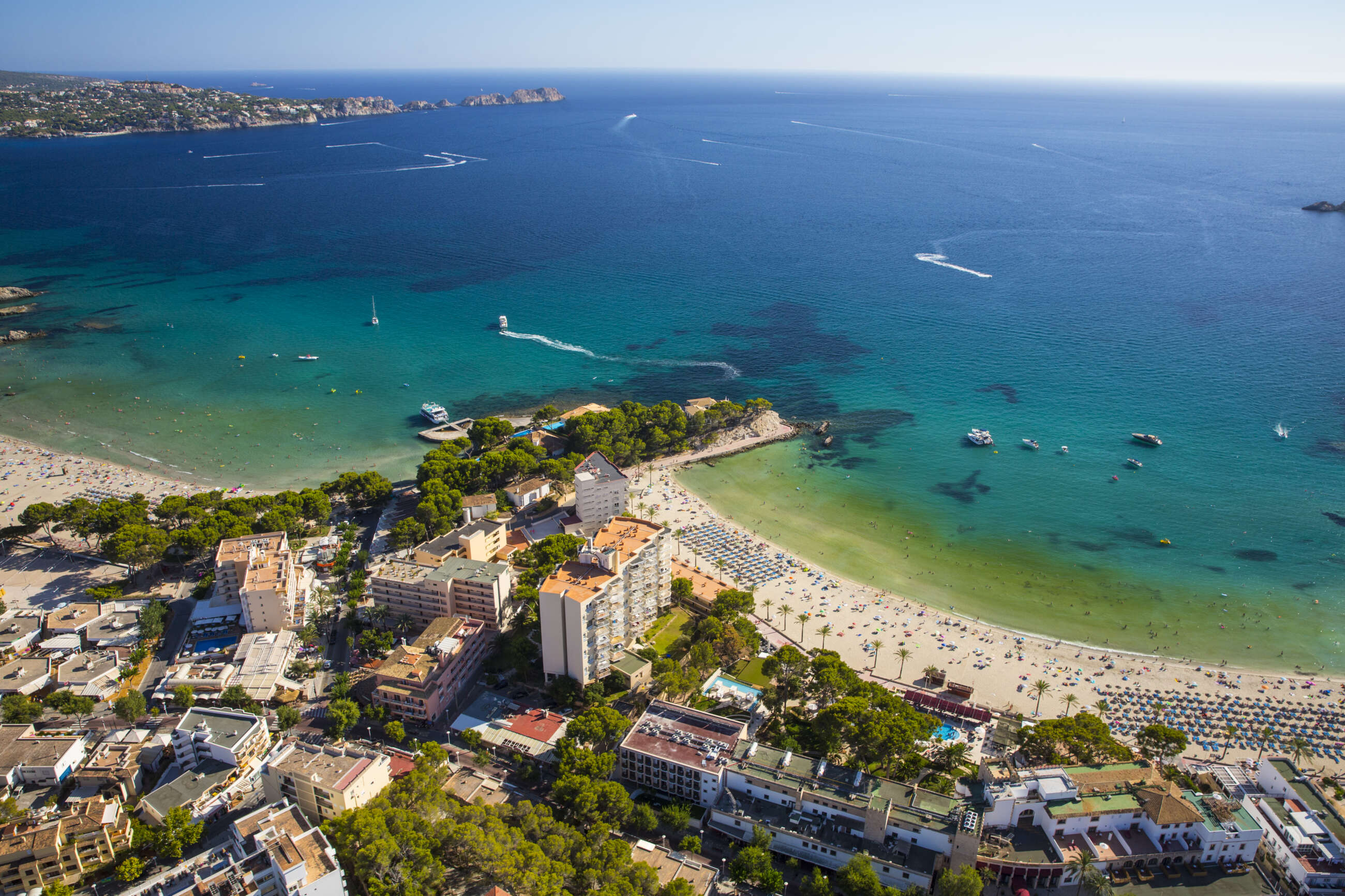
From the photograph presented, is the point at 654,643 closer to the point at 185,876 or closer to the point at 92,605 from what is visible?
the point at 185,876

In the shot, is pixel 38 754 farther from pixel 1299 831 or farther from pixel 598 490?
pixel 1299 831

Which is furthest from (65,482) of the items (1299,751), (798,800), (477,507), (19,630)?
(1299,751)

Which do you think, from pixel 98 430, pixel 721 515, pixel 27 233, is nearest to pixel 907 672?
pixel 721 515

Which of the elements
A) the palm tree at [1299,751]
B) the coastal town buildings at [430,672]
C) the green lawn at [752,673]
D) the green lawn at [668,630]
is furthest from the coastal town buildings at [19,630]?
the palm tree at [1299,751]

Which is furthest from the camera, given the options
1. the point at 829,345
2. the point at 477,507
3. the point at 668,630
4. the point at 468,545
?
the point at 829,345

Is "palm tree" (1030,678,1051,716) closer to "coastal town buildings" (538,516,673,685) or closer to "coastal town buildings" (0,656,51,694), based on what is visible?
"coastal town buildings" (538,516,673,685)

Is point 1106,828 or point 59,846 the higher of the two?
point 59,846
